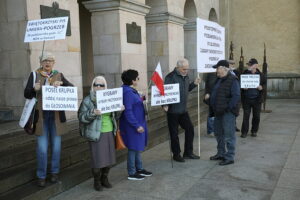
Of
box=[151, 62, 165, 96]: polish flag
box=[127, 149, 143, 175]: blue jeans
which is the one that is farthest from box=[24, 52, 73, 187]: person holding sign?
box=[151, 62, 165, 96]: polish flag

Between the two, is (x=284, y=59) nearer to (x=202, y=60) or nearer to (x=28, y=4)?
(x=202, y=60)

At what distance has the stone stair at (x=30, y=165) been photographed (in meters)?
4.16

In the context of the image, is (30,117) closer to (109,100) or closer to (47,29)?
(109,100)

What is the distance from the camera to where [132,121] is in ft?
15.7

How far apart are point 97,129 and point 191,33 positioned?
10.6 m

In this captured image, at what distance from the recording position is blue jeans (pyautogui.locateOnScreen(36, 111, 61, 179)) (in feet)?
14.0

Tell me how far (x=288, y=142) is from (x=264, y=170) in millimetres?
2230

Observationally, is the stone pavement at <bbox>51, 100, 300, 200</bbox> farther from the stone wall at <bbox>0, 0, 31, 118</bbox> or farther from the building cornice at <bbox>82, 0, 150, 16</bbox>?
the building cornice at <bbox>82, 0, 150, 16</bbox>

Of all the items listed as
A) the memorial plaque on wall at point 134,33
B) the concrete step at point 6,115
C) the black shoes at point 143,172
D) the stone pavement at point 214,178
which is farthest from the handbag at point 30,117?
the memorial plaque on wall at point 134,33

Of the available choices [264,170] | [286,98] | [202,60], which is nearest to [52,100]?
[202,60]

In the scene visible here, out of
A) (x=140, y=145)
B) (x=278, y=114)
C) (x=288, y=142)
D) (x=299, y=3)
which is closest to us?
(x=140, y=145)

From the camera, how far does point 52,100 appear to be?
4.20 meters

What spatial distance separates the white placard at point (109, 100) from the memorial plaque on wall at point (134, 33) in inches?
166

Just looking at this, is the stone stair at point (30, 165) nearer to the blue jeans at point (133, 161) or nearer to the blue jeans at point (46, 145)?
the blue jeans at point (46, 145)
